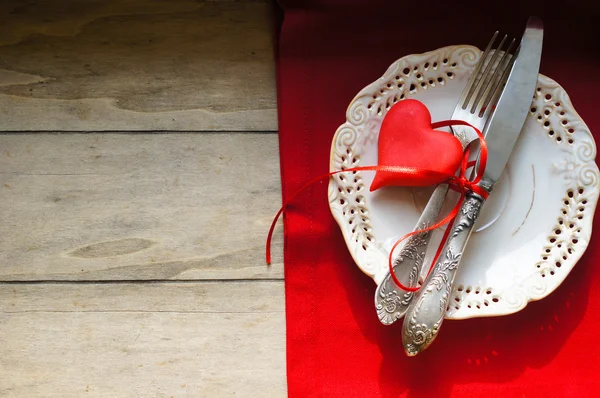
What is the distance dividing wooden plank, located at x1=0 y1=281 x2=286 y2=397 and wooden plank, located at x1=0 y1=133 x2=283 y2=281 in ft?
0.06

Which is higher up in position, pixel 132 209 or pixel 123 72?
pixel 123 72

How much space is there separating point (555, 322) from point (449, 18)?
329 millimetres

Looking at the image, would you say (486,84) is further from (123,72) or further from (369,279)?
(123,72)

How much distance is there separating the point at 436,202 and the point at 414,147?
0.18 feet

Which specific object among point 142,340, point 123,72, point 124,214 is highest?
point 123,72

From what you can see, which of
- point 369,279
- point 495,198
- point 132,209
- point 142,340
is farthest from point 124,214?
point 495,198

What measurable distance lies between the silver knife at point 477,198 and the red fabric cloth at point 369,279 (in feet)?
0.18

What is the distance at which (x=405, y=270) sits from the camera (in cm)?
55

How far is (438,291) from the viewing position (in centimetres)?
54

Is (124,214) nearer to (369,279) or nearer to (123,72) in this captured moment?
(123,72)

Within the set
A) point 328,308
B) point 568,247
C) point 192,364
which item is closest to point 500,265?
point 568,247

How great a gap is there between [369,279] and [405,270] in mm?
56

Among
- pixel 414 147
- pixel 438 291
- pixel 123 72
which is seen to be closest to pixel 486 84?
pixel 414 147

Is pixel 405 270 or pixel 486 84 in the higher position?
pixel 486 84
